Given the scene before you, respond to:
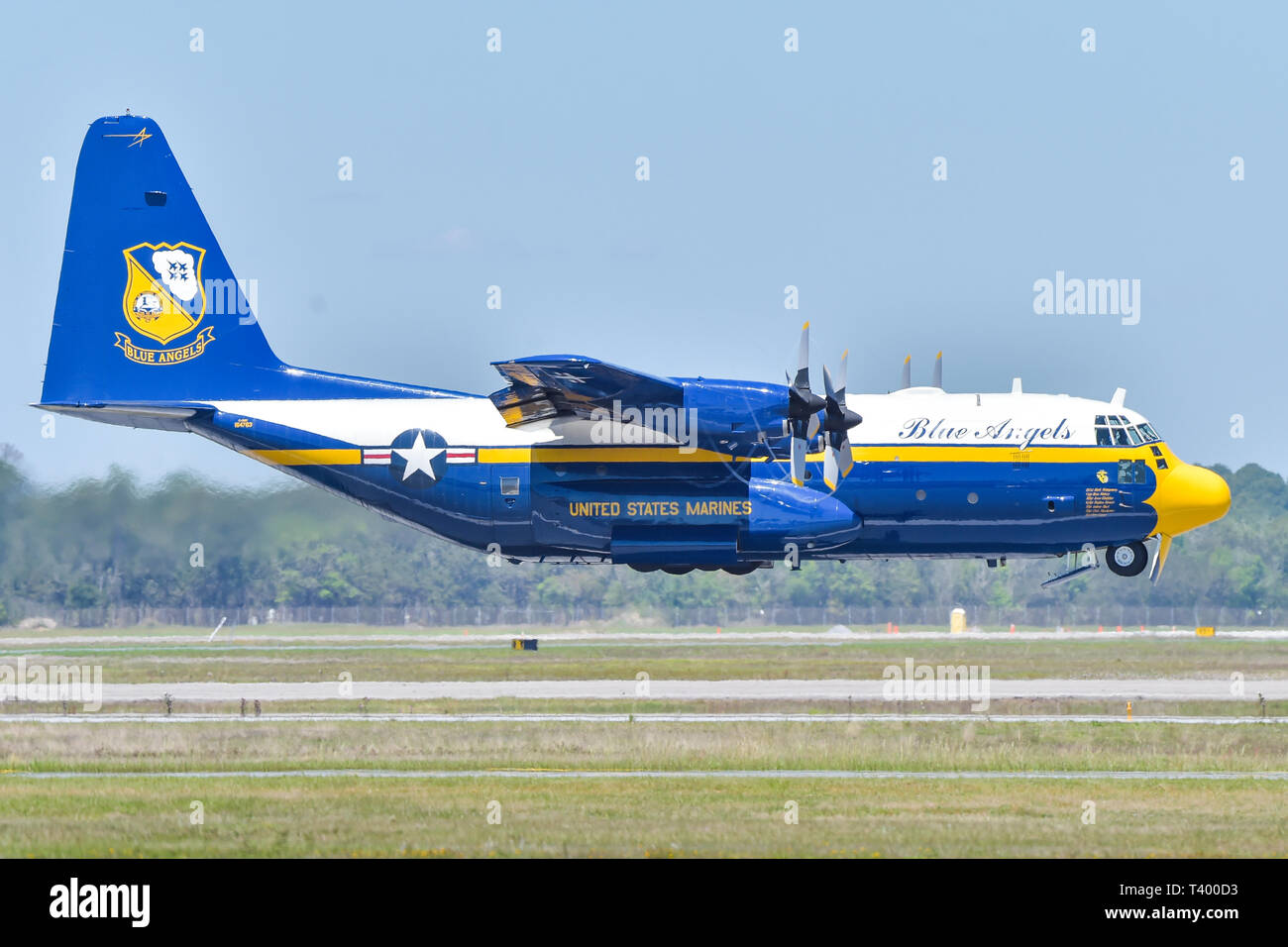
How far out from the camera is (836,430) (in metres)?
39.1

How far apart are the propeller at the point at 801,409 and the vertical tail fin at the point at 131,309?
13746 millimetres

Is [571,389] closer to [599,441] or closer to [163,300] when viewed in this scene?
[599,441]

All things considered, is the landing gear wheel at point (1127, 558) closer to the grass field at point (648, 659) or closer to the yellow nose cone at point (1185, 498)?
the yellow nose cone at point (1185, 498)

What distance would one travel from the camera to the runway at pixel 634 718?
1500 inches

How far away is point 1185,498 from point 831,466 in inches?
419

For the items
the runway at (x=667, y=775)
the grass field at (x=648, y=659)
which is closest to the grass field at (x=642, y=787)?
the runway at (x=667, y=775)

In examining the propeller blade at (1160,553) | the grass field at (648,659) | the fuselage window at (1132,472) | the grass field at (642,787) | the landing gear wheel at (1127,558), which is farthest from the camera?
the grass field at (648,659)

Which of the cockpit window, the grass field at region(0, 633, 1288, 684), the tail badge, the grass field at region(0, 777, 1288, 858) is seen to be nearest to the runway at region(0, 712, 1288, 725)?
the cockpit window

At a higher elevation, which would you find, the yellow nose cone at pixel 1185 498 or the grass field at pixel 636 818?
the yellow nose cone at pixel 1185 498

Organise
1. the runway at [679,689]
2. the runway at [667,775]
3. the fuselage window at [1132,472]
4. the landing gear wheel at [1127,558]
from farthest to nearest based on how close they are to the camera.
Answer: the runway at [679,689], the landing gear wheel at [1127,558], the fuselage window at [1132,472], the runway at [667,775]

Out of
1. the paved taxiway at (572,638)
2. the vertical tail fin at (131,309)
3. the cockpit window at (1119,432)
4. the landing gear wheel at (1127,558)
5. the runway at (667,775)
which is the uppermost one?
the vertical tail fin at (131,309)

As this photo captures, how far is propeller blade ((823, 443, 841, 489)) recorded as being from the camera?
39.4 m

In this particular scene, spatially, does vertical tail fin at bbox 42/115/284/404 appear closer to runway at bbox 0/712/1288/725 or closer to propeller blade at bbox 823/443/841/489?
runway at bbox 0/712/1288/725

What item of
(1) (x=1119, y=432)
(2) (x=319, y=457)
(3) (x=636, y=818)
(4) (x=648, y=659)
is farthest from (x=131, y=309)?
(4) (x=648, y=659)
